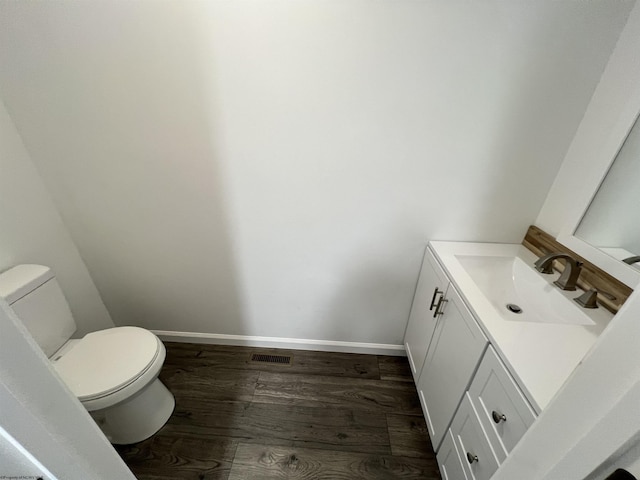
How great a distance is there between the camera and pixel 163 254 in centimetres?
143

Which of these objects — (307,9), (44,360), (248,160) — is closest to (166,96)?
(248,160)

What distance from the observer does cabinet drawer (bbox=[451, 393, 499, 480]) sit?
2.54ft

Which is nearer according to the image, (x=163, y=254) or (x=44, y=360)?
(x=44, y=360)

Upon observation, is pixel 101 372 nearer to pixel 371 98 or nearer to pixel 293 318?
pixel 293 318

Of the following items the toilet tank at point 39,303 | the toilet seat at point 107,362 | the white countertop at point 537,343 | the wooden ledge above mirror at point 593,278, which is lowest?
the toilet seat at point 107,362

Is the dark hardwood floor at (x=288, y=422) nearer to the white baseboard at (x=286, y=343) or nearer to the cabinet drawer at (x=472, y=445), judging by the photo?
the white baseboard at (x=286, y=343)

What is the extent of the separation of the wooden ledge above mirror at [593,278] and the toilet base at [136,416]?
6.31ft

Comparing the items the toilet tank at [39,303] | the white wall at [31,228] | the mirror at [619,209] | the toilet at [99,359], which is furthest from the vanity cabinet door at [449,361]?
the white wall at [31,228]

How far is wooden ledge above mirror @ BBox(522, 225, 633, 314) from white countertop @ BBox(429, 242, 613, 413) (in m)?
0.04

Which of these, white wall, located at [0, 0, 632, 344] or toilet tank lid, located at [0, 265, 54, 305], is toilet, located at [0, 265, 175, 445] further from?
white wall, located at [0, 0, 632, 344]

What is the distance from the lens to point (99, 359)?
1145 millimetres

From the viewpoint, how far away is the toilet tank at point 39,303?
1.04m

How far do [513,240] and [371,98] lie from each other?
1006 millimetres

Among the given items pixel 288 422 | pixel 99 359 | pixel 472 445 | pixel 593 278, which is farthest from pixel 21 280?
pixel 593 278
